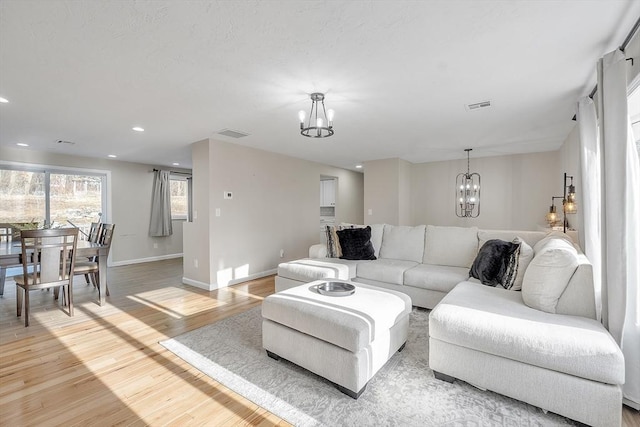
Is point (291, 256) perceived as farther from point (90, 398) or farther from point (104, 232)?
point (90, 398)

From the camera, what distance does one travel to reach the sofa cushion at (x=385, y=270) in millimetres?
3484

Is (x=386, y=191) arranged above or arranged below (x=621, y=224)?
above

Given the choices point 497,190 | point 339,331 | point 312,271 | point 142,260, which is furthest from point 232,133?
point 497,190

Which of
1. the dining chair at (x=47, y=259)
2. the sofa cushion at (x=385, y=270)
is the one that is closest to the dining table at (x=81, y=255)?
the dining chair at (x=47, y=259)

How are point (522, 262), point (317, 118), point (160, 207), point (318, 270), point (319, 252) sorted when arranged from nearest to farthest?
point (522, 262) < point (317, 118) < point (318, 270) < point (319, 252) < point (160, 207)

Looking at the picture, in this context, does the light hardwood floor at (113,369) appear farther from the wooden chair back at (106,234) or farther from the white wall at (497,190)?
the white wall at (497,190)

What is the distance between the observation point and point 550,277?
2057mm

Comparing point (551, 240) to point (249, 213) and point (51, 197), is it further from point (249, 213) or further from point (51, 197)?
point (51, 197)

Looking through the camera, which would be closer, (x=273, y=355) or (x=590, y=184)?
(x=273, y=355)

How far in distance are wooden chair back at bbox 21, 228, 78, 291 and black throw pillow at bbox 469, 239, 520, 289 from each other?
4.50m

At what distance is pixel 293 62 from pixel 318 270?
90.0 inches

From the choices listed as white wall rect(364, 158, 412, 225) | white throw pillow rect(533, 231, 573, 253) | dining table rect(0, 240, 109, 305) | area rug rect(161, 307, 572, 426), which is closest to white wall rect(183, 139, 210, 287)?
dining table rect(0, 240, 109, 305)

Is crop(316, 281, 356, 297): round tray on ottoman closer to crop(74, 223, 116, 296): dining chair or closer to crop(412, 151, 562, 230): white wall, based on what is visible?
crop(74, 223, 116, 296): dining chair

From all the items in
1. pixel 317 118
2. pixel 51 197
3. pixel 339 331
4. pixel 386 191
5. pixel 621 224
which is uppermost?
pixel 317 118
